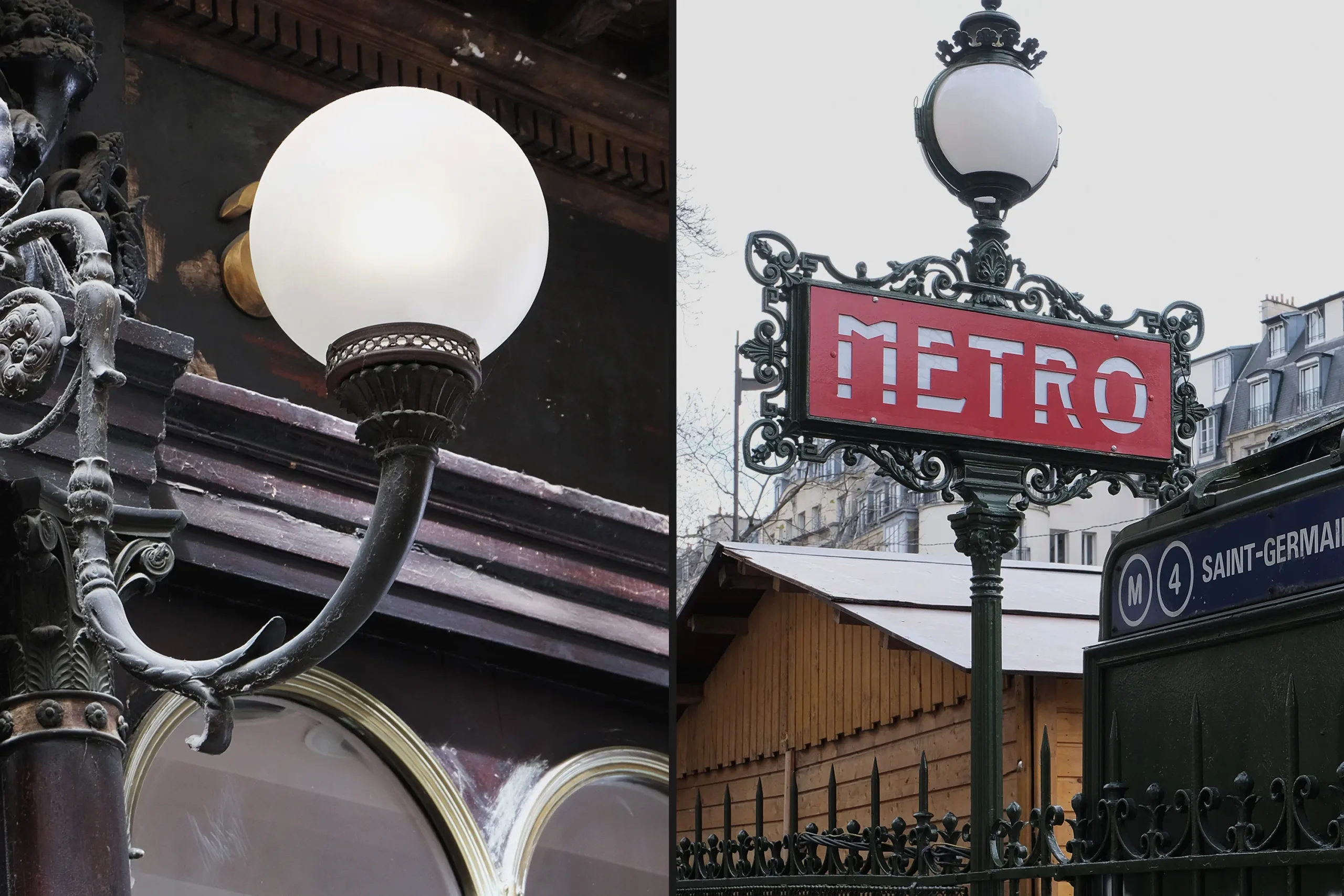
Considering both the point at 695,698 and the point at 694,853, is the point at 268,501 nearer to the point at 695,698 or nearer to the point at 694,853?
the point at 694,853

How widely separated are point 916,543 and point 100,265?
17709mm

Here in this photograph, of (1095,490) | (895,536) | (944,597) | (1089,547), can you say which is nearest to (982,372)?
(944,597)

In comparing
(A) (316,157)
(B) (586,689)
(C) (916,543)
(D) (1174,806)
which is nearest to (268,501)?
(B) (586,689)

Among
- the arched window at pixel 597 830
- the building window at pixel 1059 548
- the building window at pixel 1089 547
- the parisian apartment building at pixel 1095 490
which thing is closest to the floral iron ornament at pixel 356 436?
the arched window at pixel 597 830

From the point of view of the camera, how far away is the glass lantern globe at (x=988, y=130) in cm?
468

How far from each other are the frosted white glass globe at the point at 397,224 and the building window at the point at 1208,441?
39.0m

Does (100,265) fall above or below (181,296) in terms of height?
below

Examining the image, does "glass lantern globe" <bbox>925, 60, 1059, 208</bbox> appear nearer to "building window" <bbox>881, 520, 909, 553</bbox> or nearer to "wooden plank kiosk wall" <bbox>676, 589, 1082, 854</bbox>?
"wooden plank kiosk wall" <bbox>676, 589, 1082, 854</bbox>

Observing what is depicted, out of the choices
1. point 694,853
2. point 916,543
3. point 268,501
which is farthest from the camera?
point 916,543

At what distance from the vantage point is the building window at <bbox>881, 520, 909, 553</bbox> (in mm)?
20047

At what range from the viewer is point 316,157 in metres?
2.33

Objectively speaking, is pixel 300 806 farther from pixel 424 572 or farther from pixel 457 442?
pixel 457 442

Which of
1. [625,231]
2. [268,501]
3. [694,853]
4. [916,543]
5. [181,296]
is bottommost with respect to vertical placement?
[694,853]

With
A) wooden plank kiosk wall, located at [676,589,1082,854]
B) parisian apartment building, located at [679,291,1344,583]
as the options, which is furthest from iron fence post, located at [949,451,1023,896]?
parisian apartment building, located at [679,291,1344,583]
